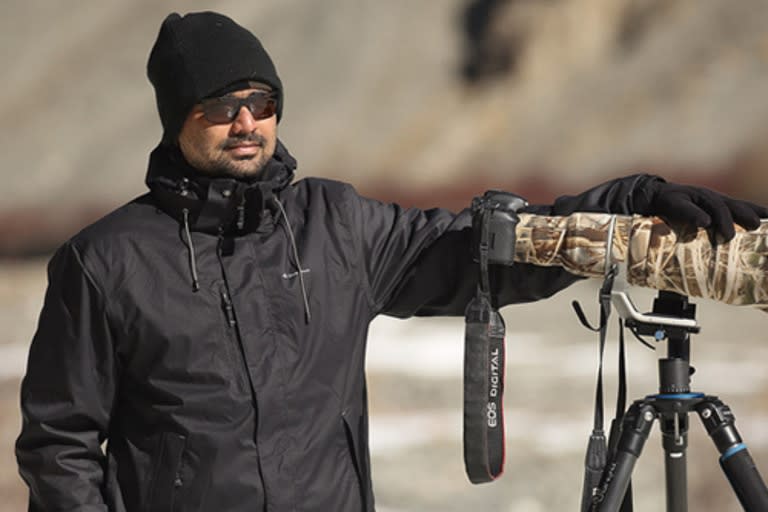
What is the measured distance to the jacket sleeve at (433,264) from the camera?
242cm

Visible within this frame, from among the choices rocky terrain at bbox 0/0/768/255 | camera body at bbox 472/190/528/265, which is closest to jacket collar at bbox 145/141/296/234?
camera body at bbox 472/190/528/265

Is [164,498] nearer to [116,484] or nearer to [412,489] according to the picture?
[116,484]

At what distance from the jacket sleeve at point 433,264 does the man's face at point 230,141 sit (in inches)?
10.7

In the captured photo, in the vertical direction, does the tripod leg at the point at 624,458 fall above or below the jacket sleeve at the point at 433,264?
below

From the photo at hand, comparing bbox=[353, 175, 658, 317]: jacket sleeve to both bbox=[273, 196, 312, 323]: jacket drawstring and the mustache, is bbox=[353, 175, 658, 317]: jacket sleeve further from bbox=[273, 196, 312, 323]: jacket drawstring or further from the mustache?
the mustache

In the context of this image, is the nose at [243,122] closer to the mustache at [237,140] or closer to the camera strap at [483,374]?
the mustache at [237,140]

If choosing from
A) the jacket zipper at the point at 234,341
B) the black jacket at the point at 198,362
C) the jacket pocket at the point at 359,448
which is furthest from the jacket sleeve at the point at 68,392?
the jacket pocket at the point at 359,448

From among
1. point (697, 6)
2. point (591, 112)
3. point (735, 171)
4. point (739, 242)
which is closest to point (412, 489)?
point (739, 242)

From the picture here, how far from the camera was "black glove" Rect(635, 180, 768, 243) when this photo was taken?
7.02 feet

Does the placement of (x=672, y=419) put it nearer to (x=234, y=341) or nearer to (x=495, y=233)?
(x=495, y=233)

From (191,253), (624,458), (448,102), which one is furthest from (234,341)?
(448,102)

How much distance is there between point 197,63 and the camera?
2295mm

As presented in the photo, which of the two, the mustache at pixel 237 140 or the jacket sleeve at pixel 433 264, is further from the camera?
the jacket sleeve at pixel 433 264

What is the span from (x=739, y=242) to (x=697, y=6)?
41.3ft
